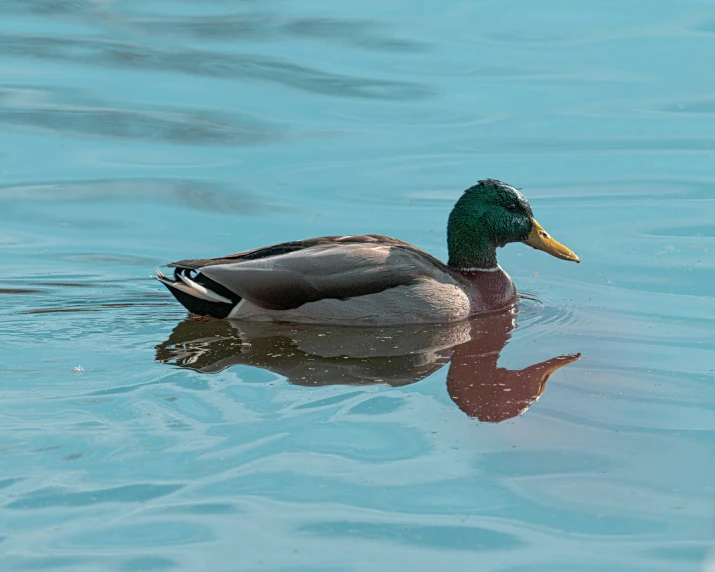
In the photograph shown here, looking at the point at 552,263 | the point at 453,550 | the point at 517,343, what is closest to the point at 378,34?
the point at 552,263

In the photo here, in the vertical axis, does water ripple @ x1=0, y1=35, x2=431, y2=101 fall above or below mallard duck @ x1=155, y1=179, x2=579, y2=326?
above

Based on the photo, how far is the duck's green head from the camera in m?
9.49

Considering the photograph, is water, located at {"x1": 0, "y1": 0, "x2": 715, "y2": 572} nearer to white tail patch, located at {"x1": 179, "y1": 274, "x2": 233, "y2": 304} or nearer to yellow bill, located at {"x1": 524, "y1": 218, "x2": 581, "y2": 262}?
white tail patch, located at {"x1": 179, "y1": 274, "x2": 233, "y2": 304}

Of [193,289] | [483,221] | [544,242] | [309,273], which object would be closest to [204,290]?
[193,289]

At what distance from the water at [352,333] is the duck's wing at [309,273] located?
0.30 meters

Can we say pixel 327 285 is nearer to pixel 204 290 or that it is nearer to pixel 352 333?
pixel 352 333

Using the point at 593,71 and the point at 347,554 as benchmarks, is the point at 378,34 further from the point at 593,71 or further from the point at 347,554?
the point at 347,554

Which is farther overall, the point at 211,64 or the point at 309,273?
the point at 211,64

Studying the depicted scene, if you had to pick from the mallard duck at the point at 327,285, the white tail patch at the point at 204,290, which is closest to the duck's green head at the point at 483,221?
the mallard duck at the point at 327,285

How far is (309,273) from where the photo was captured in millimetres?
8797

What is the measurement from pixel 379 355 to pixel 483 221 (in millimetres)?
1822

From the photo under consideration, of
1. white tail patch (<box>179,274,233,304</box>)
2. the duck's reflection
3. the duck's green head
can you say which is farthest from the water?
the duck's green head

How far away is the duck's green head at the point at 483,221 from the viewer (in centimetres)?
949

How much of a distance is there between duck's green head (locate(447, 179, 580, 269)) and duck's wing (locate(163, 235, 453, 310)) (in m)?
0.67
